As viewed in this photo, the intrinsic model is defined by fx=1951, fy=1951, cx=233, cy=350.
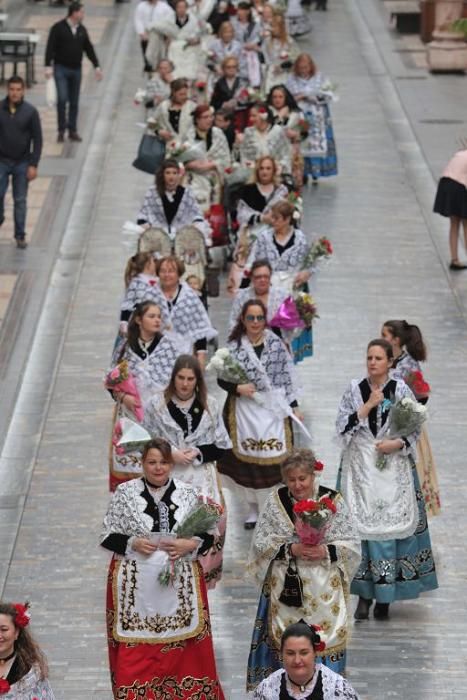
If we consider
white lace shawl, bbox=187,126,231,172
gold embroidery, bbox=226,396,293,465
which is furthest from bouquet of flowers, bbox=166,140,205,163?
gold embroidery, bbox=226,396,293,465

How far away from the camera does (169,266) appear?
15914 mm

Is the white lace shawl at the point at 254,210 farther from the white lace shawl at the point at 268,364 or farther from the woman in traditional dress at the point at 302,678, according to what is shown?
the woman in traditional dress at the point at 302,678

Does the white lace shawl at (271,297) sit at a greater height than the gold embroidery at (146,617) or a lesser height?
lesser

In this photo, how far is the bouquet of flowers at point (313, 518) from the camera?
11281 millimetres

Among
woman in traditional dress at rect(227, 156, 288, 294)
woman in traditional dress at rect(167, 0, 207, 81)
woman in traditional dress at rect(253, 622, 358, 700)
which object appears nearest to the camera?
woman in traditional dress at rect(253, 622, 358, 700)

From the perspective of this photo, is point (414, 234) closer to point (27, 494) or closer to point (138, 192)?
point (138, 192)

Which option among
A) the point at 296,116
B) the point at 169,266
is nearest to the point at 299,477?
the point at 169,266

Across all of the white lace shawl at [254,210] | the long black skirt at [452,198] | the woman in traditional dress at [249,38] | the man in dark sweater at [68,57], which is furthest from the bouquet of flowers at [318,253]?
the woman in traditional dress at [249,38]

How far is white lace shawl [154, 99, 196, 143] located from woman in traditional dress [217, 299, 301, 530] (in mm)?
7387

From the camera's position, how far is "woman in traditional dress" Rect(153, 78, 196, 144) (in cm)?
2191

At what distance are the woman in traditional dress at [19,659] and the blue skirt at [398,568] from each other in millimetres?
3480

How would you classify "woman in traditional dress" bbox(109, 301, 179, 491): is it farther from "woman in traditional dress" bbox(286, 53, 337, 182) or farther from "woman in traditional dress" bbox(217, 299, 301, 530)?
"woman in traditional dress" bbox(286, 53, 337, 182)

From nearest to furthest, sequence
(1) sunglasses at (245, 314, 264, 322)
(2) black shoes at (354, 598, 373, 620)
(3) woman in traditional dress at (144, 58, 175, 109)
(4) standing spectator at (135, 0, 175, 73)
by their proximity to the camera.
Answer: (2) black shoes at (354, 598, 373, 620) → (1) sunglasses at (245, 314, 264, 322) → (3) woman in traditional dress at (144, 58, 175, 109) → (4) standing spectator at (135, 0, 175, 73)

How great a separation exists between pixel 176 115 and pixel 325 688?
13.1 meters
